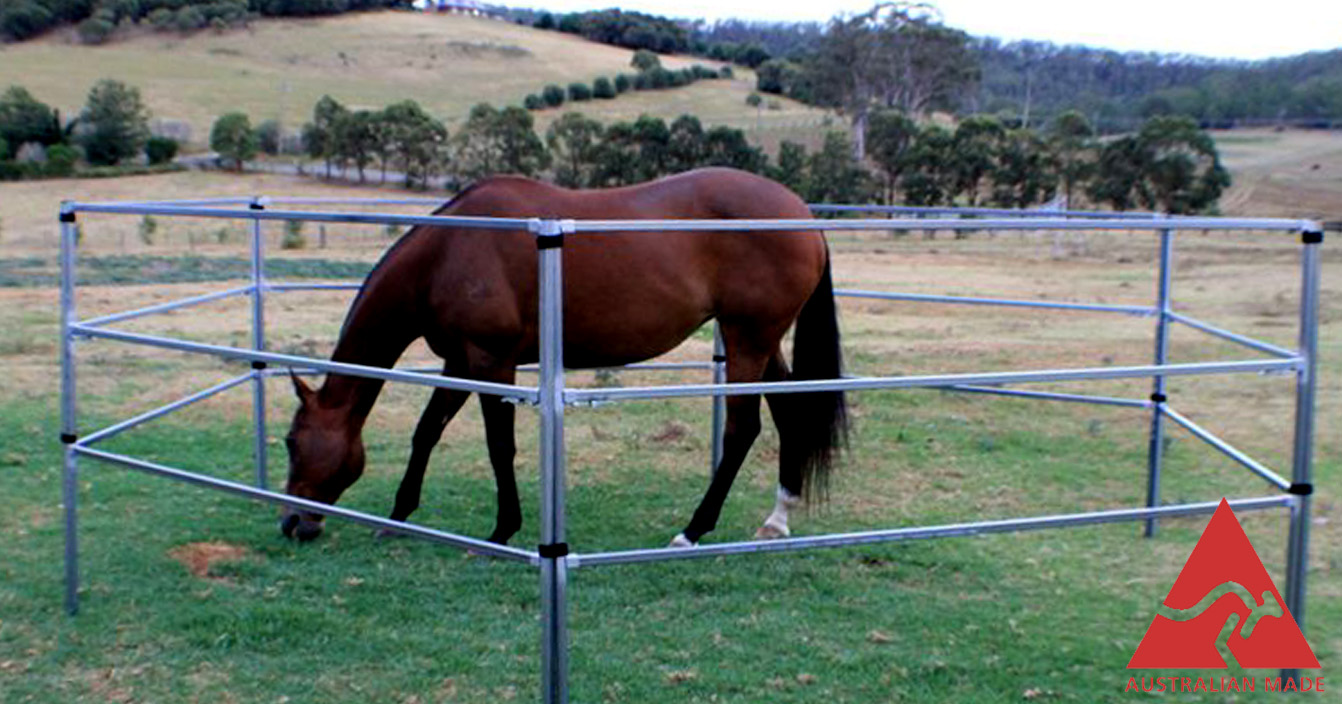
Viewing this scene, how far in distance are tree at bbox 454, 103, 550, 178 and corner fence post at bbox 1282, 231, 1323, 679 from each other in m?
29.6

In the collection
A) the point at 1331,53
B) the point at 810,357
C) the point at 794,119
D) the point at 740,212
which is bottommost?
the point at 810,357

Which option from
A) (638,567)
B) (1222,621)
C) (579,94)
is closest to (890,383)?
(1222,621)

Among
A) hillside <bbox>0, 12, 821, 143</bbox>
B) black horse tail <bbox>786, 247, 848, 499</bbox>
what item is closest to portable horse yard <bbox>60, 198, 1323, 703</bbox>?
black horse tail <bbox>786, 247, 848, 499</bbox>

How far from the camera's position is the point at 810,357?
18.5 feet

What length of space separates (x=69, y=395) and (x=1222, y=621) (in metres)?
4.17

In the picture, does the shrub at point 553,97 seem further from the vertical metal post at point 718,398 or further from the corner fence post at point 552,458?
the corner fence post at point 552,458

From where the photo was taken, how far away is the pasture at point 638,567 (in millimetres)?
3877

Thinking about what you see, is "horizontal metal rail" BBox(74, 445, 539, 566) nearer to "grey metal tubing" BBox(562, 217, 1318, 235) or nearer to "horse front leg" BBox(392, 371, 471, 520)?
"grey metal tubing" BBox(562, 217, 1318, 235)

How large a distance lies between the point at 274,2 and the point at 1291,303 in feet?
214

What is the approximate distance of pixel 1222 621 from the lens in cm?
421

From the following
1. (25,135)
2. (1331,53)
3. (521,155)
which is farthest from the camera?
(1331,53)

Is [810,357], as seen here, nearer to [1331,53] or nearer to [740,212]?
[740,212]

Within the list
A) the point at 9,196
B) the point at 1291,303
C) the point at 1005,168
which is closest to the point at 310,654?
the point at 1291,303

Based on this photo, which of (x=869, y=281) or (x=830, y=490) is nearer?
(x=830, y=490)
